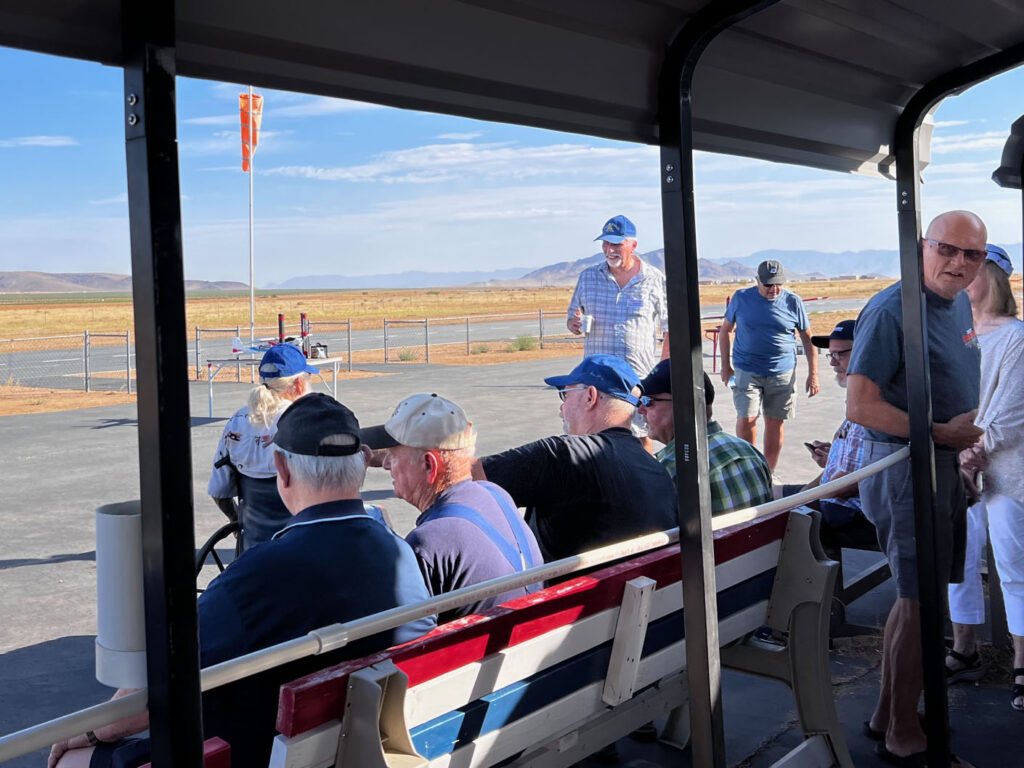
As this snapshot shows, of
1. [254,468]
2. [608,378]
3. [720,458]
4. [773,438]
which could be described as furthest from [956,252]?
[773,438]

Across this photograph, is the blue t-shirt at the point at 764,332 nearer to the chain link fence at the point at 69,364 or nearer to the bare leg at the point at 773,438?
the bare leg at the point at 773,438

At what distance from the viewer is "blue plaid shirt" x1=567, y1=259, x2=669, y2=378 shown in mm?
6828

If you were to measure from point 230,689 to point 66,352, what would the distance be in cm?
3260

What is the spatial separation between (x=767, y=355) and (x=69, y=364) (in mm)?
22265

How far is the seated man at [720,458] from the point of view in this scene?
3.43 meters

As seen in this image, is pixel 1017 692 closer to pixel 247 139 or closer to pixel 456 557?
pixel 456 557

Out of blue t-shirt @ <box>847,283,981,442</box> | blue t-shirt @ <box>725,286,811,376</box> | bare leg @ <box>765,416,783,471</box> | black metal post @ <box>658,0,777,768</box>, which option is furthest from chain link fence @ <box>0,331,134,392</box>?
black metal post @ <box>658,0,777,768</box>

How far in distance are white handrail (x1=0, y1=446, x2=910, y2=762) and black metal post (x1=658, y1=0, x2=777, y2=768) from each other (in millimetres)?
190

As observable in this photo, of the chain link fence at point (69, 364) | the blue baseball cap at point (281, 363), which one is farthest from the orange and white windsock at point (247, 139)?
the blue baseball cap at point (281, 363)

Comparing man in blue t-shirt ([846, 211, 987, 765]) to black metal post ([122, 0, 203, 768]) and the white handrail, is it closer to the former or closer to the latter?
the white handrail

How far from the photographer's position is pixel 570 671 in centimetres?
237

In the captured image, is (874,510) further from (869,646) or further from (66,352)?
(66,352)

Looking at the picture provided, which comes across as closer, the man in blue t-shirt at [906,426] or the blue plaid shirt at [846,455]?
the man in blue t-shirt at [906,426]

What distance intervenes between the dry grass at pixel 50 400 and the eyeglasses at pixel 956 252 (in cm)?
1447
